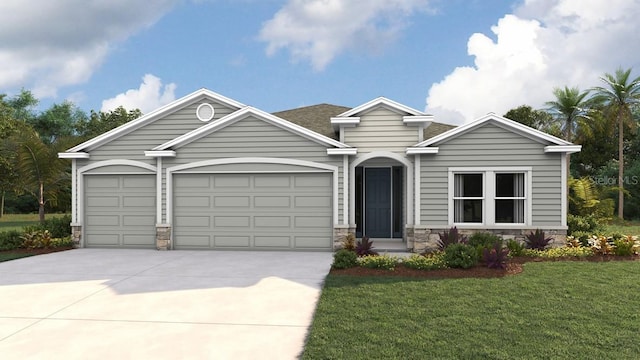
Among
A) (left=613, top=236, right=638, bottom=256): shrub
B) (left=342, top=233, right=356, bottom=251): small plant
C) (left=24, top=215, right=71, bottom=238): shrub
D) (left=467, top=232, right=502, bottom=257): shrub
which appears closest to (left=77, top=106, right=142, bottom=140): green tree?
(left=24, top=215, right=71, bottom=238): shrub

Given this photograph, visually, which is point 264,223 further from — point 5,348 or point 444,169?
point 5,348

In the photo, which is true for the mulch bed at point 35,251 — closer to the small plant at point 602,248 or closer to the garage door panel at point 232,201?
the garage door panel at point 232,201

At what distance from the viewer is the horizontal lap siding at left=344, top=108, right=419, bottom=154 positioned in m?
12.3

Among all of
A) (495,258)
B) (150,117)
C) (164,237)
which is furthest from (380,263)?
(150,117)

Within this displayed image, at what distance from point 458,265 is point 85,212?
11.3m

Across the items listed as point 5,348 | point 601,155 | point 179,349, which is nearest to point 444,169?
point 179,349

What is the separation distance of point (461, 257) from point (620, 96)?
24.8m

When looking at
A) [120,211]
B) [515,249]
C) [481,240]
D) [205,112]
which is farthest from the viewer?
[205,112]

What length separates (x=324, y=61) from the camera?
84.7 ft

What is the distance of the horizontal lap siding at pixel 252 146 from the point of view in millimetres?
11938

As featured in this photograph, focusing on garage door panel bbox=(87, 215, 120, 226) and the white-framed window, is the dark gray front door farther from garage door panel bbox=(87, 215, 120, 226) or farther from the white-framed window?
garage door panel bbox=(87, 215, 120, 226)

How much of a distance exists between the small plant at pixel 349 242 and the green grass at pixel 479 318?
3033 mm

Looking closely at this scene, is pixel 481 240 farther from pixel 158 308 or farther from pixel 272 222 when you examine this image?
pixel 158 308

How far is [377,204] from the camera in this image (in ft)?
46.6
